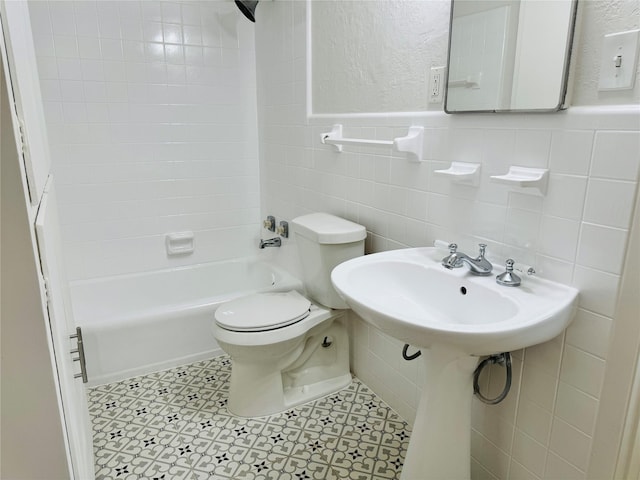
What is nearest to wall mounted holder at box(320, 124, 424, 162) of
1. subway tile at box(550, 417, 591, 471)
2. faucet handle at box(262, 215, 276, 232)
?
subway tile at box(550, 417, 591, 471)

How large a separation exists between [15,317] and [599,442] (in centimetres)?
135

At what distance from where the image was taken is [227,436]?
1.82m

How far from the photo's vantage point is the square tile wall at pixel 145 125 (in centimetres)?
237

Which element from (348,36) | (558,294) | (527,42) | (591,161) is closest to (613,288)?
(558,294)

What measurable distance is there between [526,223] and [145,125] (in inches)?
86.4

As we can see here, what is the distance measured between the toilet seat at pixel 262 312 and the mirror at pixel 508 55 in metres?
1.05

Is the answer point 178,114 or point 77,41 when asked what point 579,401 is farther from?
point 77,41

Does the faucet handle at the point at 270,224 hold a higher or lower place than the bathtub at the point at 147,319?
higher


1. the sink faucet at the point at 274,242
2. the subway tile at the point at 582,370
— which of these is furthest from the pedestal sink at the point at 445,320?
the sink faucet at the point at 274,242

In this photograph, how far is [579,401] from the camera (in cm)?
118

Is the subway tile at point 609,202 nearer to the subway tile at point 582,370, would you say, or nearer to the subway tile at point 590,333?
the subway tile at point 590,333

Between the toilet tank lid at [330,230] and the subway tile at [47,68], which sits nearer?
the toilet tank lid at [330,230]

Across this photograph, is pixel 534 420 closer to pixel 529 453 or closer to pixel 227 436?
pixel 529 453

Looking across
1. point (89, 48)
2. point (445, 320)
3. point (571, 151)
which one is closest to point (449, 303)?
point (445, 320)
